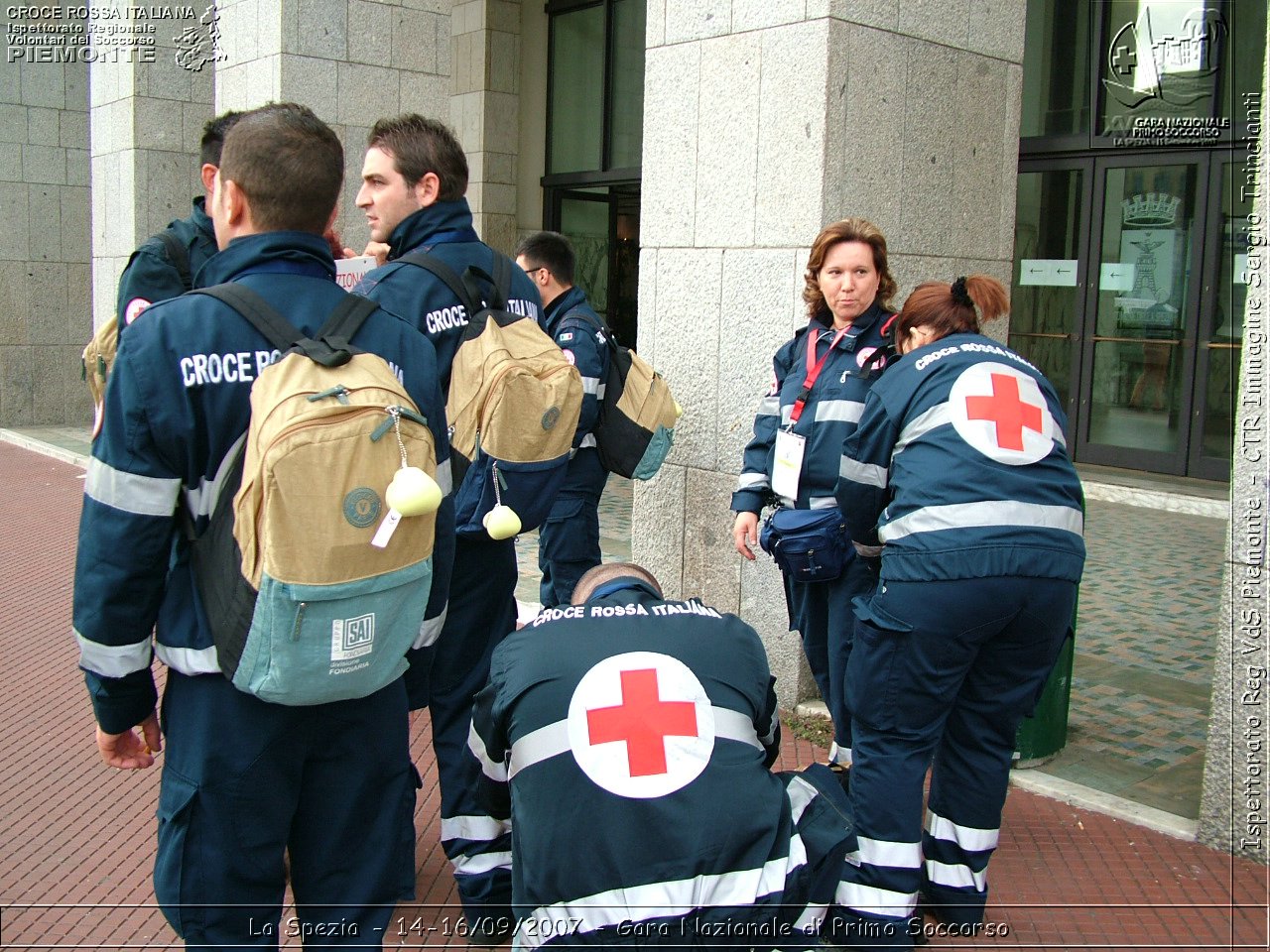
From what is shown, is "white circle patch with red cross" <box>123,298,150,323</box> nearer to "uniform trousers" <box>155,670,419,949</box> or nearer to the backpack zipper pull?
"uniform trousers" <box>155,670,419,949</box>

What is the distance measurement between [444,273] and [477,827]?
5.33 ft

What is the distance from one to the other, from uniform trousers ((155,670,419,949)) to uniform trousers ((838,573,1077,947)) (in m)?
1.36

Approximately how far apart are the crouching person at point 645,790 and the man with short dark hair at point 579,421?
9.46ft

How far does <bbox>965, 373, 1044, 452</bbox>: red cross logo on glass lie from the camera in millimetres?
3293

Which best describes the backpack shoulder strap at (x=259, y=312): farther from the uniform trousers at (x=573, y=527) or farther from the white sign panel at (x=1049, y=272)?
the white sign panel at (x=1049, y=272)

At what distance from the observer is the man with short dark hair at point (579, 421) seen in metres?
5.54

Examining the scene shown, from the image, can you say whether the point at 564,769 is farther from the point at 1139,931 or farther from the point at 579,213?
the point at 579,213

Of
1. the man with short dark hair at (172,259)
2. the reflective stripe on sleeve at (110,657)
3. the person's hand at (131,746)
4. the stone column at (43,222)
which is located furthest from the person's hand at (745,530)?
the stone column at (43,222)

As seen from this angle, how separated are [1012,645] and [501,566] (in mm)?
1504

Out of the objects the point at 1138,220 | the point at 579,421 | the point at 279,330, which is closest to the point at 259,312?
the point at 279,330

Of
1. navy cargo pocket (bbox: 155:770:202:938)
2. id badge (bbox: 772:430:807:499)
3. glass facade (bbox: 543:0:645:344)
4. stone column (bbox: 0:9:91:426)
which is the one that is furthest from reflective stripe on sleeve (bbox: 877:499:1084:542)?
stone column (bbox: 0:9:91:426)

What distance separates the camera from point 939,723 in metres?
3.40

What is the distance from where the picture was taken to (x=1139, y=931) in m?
3.56

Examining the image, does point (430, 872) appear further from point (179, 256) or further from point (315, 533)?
point (179, 256)
